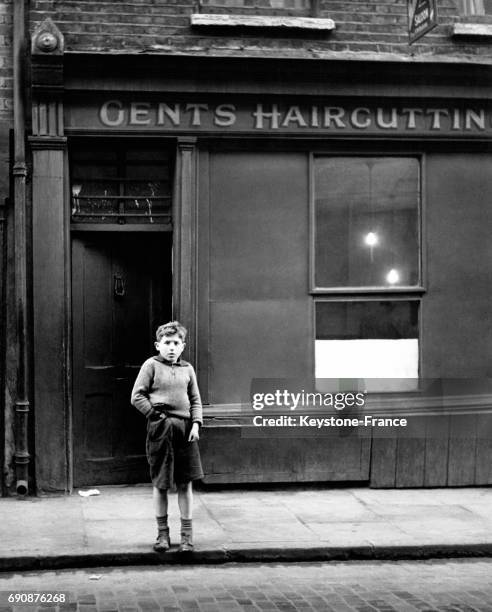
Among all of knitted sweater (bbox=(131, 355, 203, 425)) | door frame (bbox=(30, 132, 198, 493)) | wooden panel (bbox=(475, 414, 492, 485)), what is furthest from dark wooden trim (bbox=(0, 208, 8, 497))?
wooden panel (bbox=(475, 414, 492, 485))

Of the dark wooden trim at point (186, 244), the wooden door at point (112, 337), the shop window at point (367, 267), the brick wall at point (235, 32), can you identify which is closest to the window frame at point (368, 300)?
the shop window at point (367, 267)

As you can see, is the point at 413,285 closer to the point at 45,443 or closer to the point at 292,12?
the point at 292,12

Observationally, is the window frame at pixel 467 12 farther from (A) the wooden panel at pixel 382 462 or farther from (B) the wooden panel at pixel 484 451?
(A) the wooden panel at pixel 382 462

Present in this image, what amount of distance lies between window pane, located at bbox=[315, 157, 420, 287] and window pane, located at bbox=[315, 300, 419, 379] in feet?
0.82

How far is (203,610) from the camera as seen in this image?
6.21m

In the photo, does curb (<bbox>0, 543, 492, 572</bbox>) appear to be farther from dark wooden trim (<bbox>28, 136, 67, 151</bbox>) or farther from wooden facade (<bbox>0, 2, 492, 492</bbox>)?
dark wooden trim (<bbox>28, 136, 67, 151</bbox>)

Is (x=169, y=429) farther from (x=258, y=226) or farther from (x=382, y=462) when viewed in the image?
(x=382, y=462)

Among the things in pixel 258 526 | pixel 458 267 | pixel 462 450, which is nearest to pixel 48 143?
pixel 258 526

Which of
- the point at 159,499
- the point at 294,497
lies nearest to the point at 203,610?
the point at 159,499

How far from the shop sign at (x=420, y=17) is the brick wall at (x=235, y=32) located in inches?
6.0

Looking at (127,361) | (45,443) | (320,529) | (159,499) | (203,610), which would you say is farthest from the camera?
(127,361)

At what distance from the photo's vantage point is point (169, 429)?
24.7 feet

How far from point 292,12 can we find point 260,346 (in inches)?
136

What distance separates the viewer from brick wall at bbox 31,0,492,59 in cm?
967
